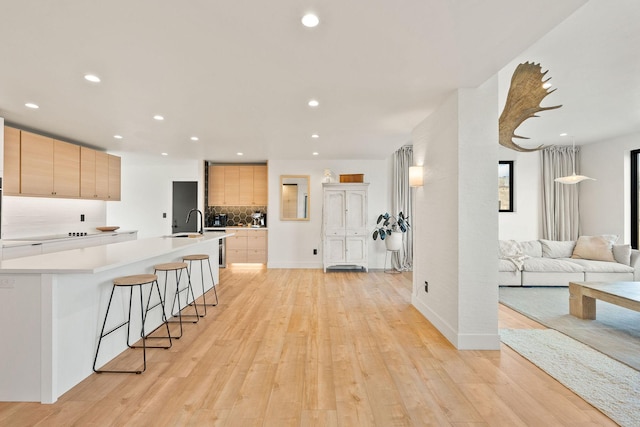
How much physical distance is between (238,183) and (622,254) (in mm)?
7316

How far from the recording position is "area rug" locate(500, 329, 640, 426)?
72.6 inches

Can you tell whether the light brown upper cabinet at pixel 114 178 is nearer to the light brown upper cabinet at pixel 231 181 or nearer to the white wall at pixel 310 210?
the light brown upper cabinet at pixel 231 181

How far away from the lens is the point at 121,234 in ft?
17.7

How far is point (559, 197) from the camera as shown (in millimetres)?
6023

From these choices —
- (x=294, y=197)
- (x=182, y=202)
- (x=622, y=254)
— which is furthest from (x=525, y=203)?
(x=182, y=202)

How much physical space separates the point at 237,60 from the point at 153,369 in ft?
8.31

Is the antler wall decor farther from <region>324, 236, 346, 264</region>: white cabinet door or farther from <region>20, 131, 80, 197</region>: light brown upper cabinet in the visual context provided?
<region>20, 131, 80, 197</region>: light brown upper cabinet

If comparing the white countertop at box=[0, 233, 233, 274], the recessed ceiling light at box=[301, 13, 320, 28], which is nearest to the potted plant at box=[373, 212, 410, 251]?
the white countertop at box=[0, 233, 233, 274]

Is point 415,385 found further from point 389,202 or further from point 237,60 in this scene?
point 389,202

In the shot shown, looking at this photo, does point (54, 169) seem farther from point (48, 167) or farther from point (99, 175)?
point (99, 175)

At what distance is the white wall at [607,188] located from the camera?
5207 millimetres

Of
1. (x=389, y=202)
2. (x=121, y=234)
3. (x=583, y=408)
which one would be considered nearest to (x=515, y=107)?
(x=583, y=408)

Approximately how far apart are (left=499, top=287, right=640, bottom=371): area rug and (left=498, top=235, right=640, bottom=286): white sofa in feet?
0.85

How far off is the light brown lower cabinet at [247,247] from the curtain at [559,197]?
6.10m
